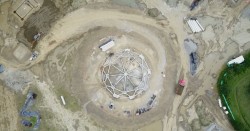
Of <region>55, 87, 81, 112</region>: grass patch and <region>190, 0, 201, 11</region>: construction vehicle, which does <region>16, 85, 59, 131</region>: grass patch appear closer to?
<region>55, 87, 81, 112</region>: grass patch

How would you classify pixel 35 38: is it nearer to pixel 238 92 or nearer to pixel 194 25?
pixel 194 25

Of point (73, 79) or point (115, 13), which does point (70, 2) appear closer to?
point (115, 13)

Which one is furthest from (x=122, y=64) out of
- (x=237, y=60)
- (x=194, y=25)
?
(x=237, y=60)

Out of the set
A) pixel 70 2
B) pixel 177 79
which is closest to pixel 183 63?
pixel 177 79

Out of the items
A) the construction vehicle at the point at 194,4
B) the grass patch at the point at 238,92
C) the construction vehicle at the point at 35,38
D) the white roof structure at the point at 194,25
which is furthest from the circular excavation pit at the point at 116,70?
the grass patch at the point at 238,92

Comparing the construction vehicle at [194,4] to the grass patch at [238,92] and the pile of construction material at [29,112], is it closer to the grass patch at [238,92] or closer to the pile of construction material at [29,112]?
the grass patch at [238,92]
